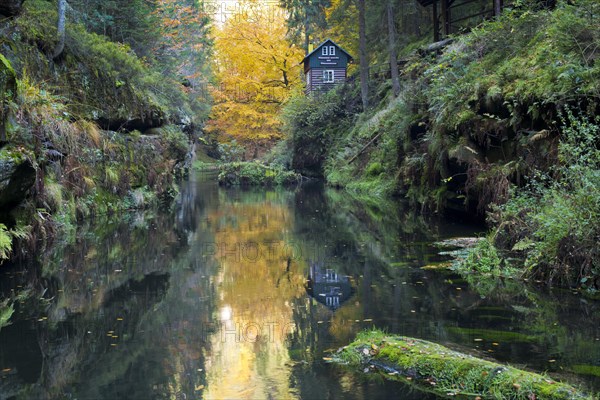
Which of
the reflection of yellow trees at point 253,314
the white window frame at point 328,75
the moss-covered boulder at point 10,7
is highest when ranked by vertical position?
the white window frame at point 328,75

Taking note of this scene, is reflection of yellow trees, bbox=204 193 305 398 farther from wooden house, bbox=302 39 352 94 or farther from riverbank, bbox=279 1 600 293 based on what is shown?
wooden house, bbox=302 39 352 94

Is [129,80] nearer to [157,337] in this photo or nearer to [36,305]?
[36,305]

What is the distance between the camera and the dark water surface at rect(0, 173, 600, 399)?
19.9ft

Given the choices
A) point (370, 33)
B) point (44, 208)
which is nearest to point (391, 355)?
point (44, 208)

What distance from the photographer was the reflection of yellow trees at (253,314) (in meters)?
6.04

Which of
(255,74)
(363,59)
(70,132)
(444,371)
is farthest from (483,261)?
(255,74)

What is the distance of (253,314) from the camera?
851 centimetres

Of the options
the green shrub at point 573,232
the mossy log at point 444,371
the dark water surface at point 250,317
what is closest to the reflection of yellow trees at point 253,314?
the dark water surface at point 250,317

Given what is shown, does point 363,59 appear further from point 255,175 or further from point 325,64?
point 325,64

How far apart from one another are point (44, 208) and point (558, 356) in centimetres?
1085

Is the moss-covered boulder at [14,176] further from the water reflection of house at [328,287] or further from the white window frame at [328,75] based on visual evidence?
the white window frame at [328,75]

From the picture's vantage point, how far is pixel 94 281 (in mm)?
10664

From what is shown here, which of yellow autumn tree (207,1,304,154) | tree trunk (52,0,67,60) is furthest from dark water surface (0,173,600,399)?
yellow autumn tree (207,1,304,154)

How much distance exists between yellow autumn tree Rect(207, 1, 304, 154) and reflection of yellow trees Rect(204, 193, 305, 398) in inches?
1305
